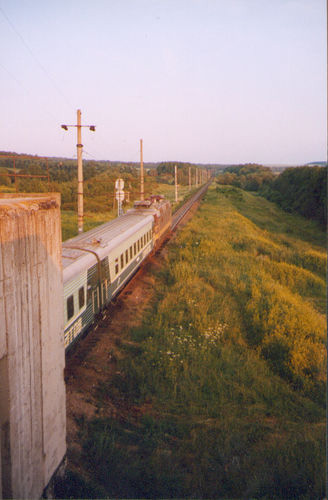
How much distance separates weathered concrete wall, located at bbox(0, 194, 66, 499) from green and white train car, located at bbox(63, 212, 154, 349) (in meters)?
2.53

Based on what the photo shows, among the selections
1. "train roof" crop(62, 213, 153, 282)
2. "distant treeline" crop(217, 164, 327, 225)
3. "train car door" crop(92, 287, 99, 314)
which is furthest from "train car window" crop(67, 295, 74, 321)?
"distant treeline" crop(217, 164, 327, 225)

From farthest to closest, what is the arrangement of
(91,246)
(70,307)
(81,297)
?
1. (91,246)
2. (81,297)
3. (70,307)

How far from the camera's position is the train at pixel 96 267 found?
7.98 m

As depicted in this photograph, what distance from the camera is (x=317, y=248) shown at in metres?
26.9

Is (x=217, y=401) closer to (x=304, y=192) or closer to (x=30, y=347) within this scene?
(x=30, y=347)

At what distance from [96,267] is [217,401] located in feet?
14.5

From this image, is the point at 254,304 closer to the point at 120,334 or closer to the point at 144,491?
the point at 120,334

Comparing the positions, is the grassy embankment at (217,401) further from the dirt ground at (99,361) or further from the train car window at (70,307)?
the train car window at (70,307)

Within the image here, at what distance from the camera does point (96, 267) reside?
378 inches

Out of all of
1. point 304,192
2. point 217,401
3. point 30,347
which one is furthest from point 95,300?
point 304,192

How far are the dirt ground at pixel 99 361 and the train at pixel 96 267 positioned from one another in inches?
22.7

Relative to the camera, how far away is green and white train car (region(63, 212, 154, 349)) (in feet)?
26.1

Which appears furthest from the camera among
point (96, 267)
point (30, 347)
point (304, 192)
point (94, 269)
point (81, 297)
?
point (304, 192)

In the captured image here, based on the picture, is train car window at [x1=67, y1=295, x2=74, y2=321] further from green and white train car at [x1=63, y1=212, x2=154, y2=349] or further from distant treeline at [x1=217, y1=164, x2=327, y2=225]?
distant treeline at [x1=217, y1=164, x2=327, y2=225]
